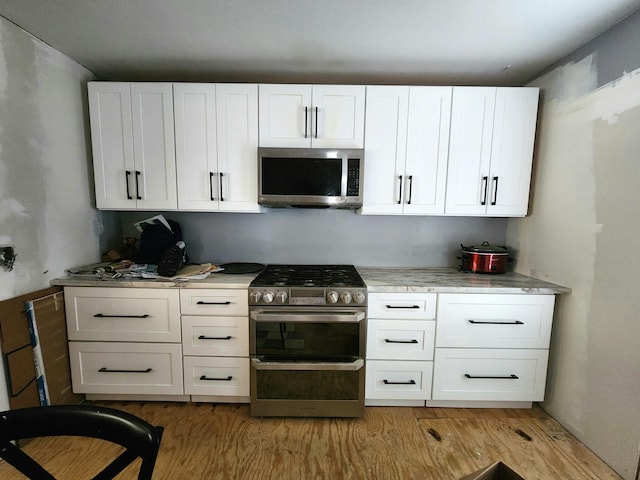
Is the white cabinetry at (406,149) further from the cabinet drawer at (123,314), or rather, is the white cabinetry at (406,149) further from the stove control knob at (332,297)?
the cabinet drawer at (123,314)

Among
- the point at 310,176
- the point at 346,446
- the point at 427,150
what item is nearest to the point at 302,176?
the point at 310,176

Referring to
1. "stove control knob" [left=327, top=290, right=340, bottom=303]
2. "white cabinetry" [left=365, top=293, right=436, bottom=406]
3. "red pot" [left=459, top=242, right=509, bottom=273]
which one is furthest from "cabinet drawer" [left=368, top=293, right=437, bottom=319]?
"red pot" [left=459, top=242, right=509, bottom=273]

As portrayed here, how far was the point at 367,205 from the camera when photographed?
6.84ft

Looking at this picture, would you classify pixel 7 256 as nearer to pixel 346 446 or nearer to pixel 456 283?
pixel 346 446

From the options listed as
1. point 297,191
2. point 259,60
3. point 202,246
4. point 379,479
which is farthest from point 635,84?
point 202,246

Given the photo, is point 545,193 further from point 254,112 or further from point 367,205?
point 254,112

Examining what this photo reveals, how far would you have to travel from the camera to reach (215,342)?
188 centimetres

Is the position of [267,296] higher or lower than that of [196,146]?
lower

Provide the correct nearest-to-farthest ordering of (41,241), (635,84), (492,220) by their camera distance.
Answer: (635,84), (41,241), (492,220)

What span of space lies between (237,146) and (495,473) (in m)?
2.20

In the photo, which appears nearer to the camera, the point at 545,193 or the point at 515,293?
the point at 515,293

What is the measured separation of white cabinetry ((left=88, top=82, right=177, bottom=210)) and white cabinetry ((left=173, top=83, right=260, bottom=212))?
0.09 meters

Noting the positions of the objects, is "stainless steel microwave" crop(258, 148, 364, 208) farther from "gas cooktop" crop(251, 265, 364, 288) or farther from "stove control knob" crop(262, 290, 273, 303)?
"stove control knob" crop(262, 290, 273, 303)

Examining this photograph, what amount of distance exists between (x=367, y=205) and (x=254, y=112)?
3.45ft
